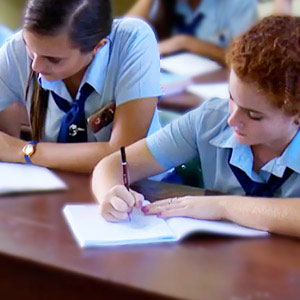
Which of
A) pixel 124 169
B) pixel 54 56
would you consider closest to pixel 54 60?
pixel 54 56

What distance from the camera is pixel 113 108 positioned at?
1.88 meters

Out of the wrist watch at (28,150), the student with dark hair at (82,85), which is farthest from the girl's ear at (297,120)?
the wrist watch at (28,150)

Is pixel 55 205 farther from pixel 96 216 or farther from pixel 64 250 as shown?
pixel 64 250

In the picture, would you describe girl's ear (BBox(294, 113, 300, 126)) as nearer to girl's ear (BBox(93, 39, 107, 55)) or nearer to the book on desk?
girl's ear (BBox(93, 39, 107, 55))

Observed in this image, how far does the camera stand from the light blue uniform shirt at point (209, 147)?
1.56 metres

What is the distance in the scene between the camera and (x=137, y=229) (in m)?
1.39

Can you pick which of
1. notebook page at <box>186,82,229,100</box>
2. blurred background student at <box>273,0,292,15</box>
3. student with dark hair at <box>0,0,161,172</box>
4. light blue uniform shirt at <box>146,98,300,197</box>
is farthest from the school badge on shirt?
blurred background student at <box>273,0,292,15</box>

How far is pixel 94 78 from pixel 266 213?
0.68 m

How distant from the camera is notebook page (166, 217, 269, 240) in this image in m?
1.37

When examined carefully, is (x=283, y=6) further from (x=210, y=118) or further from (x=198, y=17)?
(x=210, y=118)

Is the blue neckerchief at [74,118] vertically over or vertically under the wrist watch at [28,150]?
over

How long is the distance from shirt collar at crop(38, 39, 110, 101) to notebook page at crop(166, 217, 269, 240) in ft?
1.85

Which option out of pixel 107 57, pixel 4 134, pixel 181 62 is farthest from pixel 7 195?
pixel 181 62

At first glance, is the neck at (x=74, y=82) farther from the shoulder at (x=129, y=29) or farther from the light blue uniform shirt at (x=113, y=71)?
the shoulder at (x=129, y=29)
